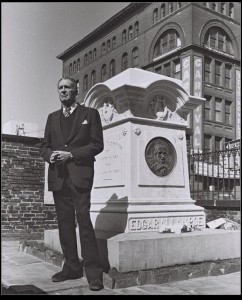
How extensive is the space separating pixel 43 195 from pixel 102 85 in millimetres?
4225

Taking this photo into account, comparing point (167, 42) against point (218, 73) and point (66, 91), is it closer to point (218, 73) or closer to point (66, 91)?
point (218, 73)

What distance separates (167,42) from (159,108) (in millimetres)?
18636

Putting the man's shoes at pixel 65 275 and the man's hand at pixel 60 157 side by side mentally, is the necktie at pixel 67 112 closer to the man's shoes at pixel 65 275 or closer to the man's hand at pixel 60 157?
the man's hand at pixel 60 157

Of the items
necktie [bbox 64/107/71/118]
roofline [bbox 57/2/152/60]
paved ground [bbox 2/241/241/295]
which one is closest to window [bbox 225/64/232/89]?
roofline [bbox 57/2/152/60]

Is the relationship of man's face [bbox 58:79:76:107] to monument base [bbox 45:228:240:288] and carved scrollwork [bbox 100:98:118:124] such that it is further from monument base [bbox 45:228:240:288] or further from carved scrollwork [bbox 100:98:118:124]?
monument base [bbox 45:228:240:288]

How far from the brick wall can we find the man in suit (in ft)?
15.4

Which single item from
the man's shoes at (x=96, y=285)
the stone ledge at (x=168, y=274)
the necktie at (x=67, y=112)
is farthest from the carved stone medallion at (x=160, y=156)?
the man's shoes at (x=96, y=285)

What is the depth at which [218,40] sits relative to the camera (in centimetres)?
2098

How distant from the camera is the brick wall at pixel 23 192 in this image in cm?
871

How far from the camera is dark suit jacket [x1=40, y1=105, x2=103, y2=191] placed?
13.2ft

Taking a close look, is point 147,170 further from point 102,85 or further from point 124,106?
point 102,85

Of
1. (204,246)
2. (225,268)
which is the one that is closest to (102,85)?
(204,246)

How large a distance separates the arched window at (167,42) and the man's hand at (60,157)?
1960 centimetres

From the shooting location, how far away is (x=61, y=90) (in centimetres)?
421
